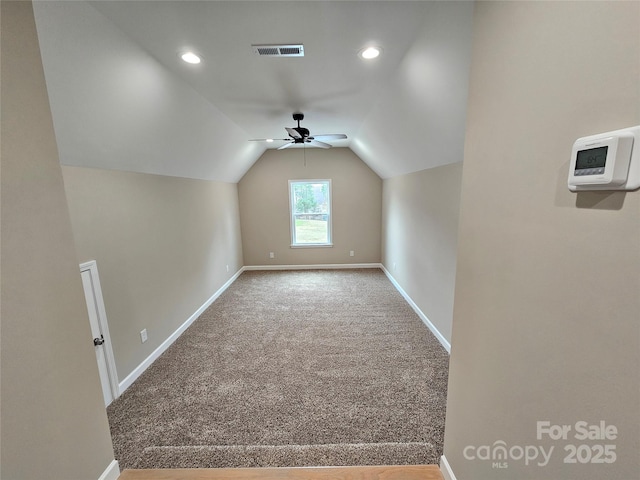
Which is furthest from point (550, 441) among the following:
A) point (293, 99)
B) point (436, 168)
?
point (293, 99)

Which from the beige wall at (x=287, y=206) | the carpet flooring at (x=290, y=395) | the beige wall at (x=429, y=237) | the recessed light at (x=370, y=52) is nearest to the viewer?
the carpet flooring at (x=290, y=395)

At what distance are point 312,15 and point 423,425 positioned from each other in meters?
2.86

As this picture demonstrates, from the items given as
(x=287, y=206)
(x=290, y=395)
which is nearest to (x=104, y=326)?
(x=290, y=395)

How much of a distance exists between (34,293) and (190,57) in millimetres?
1785

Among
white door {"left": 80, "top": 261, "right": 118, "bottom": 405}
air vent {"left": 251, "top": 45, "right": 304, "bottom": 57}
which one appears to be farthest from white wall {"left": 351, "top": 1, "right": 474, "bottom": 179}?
white door {"left": 80, "top": 261, "right": 118, "bottom": 405}

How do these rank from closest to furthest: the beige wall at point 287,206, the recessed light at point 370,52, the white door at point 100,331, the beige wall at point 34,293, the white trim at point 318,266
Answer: the beige wall at point 34,293
the recessed light at point 370,52
the white door at point 100,331
the beige wall at point 287,206
the white trim at point 318,266

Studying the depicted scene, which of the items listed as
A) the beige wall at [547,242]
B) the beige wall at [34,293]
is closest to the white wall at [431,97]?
the beige wall at [547,242]

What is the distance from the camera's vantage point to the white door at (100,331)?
2.00 meters

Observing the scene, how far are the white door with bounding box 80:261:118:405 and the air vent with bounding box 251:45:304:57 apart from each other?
2058 mm

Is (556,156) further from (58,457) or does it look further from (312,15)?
(58,457)

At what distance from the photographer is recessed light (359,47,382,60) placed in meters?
1.83

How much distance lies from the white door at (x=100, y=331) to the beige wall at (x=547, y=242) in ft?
8.63

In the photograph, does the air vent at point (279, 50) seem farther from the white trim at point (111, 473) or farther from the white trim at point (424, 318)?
the white trim at point (424, 318)

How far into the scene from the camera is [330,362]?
2.67 meters
